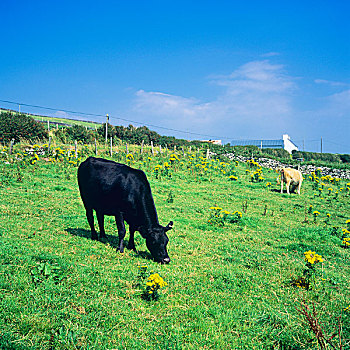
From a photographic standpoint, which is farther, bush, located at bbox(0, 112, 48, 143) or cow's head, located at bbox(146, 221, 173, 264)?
bush, located at bbox(0, 112, 48, 143)

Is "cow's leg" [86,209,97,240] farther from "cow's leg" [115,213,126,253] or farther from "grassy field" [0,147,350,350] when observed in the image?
"cow's leg" [115,213,126,253]

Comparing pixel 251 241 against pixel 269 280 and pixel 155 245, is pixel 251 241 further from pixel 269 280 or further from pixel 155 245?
pixel 155 245

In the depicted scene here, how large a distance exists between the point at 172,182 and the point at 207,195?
328 centimetres

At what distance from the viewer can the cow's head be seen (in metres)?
6.66

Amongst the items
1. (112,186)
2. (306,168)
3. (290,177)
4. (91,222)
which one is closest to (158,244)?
(112,186)

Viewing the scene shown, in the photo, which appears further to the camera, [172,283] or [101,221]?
[101,221]

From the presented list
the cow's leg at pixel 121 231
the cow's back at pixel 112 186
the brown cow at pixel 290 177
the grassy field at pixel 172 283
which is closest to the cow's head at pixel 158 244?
the grassy field at pixel 172 283

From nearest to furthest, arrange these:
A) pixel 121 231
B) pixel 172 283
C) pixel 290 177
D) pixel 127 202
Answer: pixel 172 283 → pixel 121 231 → pixel 127 202 → pixel 290 177

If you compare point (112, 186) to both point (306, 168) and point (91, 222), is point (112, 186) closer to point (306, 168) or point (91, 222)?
point (91, 222)

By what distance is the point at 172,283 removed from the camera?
5.60 meters

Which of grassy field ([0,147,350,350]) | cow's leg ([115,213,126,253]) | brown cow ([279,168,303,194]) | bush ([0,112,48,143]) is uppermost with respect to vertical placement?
bush ([0,112,48,143])

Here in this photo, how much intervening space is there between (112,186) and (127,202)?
0.62 meters

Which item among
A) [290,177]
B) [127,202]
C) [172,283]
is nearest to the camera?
[172,283]

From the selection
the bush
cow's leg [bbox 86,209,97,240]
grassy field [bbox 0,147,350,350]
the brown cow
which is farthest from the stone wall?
cow's leg [bbox 86,209,97,240]
